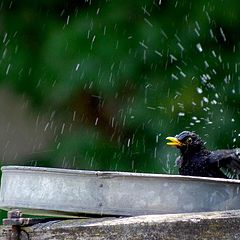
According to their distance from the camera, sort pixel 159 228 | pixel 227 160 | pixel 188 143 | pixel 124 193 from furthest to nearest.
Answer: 1. pixel 188 143
2. pixel 227 160
3. pixel 124 193
4. pixel 159 228

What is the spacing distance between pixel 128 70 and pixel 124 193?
3078 mm

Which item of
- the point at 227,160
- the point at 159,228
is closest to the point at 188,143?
the point at 227,160

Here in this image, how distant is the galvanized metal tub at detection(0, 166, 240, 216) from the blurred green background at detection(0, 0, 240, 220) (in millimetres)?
2725

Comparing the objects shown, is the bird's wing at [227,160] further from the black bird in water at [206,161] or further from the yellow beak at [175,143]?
the yellow beak at [175,143]

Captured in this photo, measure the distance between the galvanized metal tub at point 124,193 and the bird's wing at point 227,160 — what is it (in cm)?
87

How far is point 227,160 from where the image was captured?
3.73 m

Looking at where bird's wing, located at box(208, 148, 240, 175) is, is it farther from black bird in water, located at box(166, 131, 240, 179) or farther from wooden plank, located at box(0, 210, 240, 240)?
wooden plank, located at box(0, 210, 240, 240)

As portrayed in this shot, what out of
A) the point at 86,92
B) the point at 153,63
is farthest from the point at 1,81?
the point at 153,63

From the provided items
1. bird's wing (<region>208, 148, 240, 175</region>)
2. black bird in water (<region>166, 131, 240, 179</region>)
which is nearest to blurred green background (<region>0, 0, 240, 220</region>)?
black bird in water (<region>166, 131, 240, 179</region>)

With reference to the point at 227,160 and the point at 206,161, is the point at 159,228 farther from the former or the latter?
the point at 206,161

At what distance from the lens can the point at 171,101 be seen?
585 centimetres

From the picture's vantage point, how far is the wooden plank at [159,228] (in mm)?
2584

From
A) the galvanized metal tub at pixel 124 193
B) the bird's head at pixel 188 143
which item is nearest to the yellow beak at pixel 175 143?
the bird's head at pixel 188 143

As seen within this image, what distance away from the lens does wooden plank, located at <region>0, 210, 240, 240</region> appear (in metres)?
2.58
